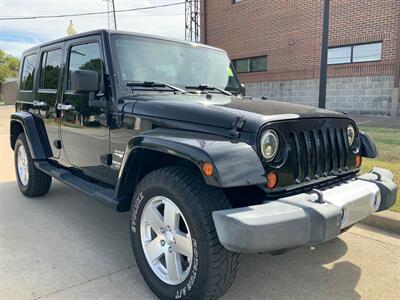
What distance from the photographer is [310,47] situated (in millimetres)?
14070

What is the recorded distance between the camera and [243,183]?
2.15 metres

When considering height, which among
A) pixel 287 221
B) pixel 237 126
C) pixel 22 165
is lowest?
pixel 22 165

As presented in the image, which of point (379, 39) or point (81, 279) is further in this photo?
point (379, 39)

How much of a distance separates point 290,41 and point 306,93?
2.12 meters

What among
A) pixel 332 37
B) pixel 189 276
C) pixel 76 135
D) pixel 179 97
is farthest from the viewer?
pixel 332 37

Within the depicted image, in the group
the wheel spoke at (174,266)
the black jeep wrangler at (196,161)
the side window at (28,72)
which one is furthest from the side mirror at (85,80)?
the side window at (28,72)

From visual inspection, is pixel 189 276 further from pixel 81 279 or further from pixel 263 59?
pixel 263 59

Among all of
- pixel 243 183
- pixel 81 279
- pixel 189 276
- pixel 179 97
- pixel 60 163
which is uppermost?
pixel 179 97

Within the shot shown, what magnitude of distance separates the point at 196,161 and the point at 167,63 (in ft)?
5.41

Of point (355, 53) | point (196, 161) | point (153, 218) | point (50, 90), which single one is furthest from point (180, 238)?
point (355, 53)

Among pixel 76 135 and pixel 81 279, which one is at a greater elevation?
pixel 76 135

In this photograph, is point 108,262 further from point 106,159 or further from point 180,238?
point 180,238

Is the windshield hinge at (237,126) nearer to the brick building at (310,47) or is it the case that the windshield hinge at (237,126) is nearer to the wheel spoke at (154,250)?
the wheel spoke at (154,250)

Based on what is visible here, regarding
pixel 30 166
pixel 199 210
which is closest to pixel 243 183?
pixel 199 210
